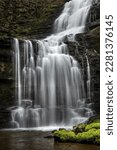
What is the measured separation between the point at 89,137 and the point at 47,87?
12978mm

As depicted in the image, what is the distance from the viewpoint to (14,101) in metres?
22.7

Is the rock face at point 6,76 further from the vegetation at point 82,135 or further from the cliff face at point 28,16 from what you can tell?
the vegetation at point 82,135

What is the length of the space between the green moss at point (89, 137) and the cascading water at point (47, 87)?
998 cm

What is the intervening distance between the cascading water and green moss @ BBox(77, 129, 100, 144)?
9.98 meters

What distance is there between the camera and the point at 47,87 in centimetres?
2322

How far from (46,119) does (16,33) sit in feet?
49.9

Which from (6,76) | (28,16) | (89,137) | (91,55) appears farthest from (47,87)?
(28,16)

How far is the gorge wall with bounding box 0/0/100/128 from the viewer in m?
23.1

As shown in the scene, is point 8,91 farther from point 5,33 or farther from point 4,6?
point 4,6

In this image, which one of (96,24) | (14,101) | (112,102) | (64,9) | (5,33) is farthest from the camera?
(64,9)

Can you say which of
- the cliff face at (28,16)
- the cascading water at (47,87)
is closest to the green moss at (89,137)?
the cascading water at (47,87)

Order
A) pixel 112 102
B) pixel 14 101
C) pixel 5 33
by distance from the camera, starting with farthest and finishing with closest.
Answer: pixel 5 33, pixel 14 101, pixel 112 102

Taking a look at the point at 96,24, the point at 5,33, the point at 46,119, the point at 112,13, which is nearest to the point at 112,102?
the point at 112,13

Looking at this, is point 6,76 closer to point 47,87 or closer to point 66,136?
point 47,87
